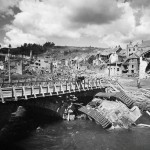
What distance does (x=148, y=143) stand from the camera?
21.0 metres

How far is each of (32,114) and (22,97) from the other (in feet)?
29.2

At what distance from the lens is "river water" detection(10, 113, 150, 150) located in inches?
789

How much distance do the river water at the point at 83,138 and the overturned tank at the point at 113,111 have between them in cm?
136

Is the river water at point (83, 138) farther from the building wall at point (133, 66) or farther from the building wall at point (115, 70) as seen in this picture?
the building wall at point (115, 70)

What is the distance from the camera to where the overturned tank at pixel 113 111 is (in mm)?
26203

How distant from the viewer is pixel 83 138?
2239 centimetres

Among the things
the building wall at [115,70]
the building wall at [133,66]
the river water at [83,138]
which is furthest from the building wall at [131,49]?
the river water at [83,138]

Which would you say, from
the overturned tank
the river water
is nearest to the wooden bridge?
the overturned tank

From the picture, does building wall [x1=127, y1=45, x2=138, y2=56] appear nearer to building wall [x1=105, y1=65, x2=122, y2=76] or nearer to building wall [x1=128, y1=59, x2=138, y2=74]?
building wall [x1=128, y1=59, x2=138, y2=74]

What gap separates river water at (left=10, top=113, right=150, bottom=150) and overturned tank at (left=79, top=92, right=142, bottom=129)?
136 centimetres

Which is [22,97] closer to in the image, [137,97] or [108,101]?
[108,101]

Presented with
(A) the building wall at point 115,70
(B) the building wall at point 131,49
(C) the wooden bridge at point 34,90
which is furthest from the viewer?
(B) the building wall at point 131,49

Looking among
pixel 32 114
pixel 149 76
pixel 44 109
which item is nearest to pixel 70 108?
pixel 44 109

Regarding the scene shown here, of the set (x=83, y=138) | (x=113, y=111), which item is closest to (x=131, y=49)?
(x=113, y=111)
